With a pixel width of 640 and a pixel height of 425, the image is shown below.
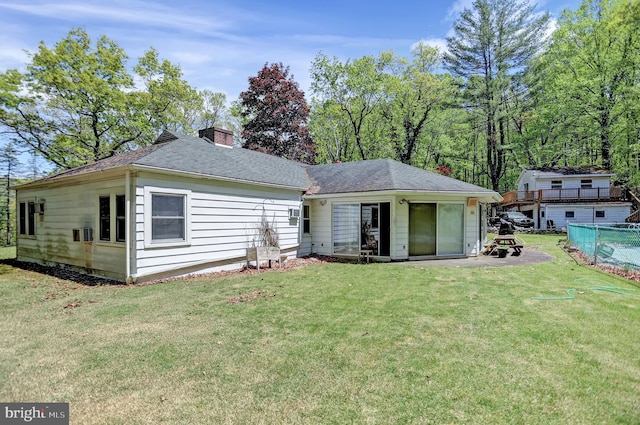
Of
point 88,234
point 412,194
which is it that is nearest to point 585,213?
point 412,194

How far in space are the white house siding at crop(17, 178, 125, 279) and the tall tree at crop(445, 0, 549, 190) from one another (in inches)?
1213

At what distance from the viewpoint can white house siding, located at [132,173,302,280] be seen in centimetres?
755

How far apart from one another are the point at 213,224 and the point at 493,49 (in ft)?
106

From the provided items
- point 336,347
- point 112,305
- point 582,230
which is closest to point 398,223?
Answer: point 582,230

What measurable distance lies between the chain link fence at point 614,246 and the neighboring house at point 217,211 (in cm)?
324

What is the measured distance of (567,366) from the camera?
3.34m

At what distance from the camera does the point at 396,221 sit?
11.0 metres

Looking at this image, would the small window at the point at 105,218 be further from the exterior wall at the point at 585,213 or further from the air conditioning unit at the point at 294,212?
the exterior wall at the point at 585,213

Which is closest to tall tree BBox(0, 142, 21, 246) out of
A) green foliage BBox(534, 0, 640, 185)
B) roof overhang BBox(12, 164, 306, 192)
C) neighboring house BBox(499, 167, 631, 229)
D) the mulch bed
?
the mulch bed

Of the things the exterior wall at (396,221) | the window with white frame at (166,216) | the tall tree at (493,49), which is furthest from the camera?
the tall tree at (493,49)

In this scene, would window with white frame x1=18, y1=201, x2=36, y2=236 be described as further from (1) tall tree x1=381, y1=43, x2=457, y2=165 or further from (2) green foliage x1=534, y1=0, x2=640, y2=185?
(2) green foliage x1=534, y1=0, x2=640, y2=185

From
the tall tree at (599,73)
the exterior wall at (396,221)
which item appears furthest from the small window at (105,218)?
the tall tree at (599,73)

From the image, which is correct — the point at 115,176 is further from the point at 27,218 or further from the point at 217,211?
the point at 27,218

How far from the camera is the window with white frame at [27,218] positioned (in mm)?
11093
